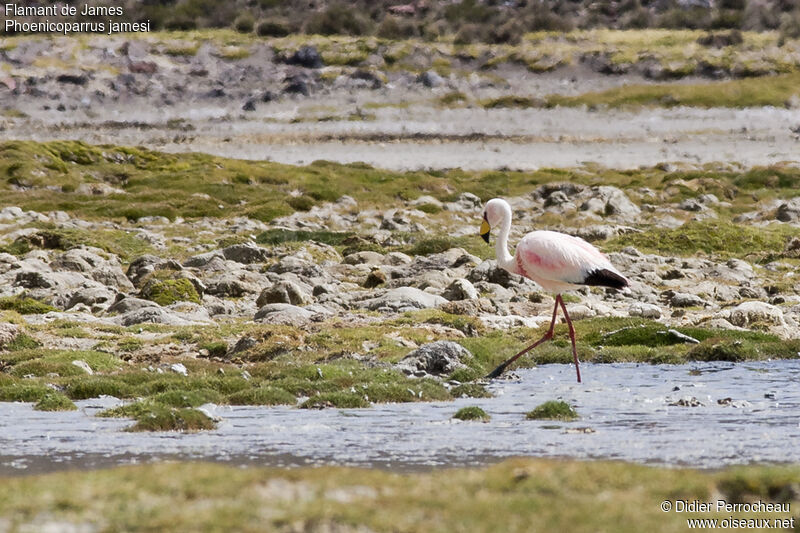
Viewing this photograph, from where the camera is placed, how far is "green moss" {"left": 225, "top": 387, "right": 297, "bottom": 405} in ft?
75.2

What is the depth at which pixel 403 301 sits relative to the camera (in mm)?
36062

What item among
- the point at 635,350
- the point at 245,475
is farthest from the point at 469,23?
the point at 245,475

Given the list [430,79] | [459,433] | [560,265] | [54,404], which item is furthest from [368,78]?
[459,433]

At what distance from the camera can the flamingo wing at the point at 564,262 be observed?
80.1 feet

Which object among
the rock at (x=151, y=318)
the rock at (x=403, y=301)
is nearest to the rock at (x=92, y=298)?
the rock at (x=151, y=318)

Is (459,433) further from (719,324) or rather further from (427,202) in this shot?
(427,202)

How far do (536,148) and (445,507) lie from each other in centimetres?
11955

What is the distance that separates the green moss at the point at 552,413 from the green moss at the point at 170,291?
60.1 ft

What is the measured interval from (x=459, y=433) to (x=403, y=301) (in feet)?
55.7

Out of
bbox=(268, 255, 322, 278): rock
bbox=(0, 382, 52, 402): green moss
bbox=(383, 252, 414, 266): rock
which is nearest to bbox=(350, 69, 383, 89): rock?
bbox=(383, 252, 414, 266): rock

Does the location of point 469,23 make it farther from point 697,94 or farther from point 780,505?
point 780,505

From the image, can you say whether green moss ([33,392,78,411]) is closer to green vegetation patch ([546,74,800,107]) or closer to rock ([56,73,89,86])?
green vegetation patch ([546,74,800,107])

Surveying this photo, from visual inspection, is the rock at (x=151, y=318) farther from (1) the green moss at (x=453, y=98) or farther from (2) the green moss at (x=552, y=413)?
(1) the green moss at (x=453, y=98)

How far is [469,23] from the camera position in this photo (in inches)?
6934
